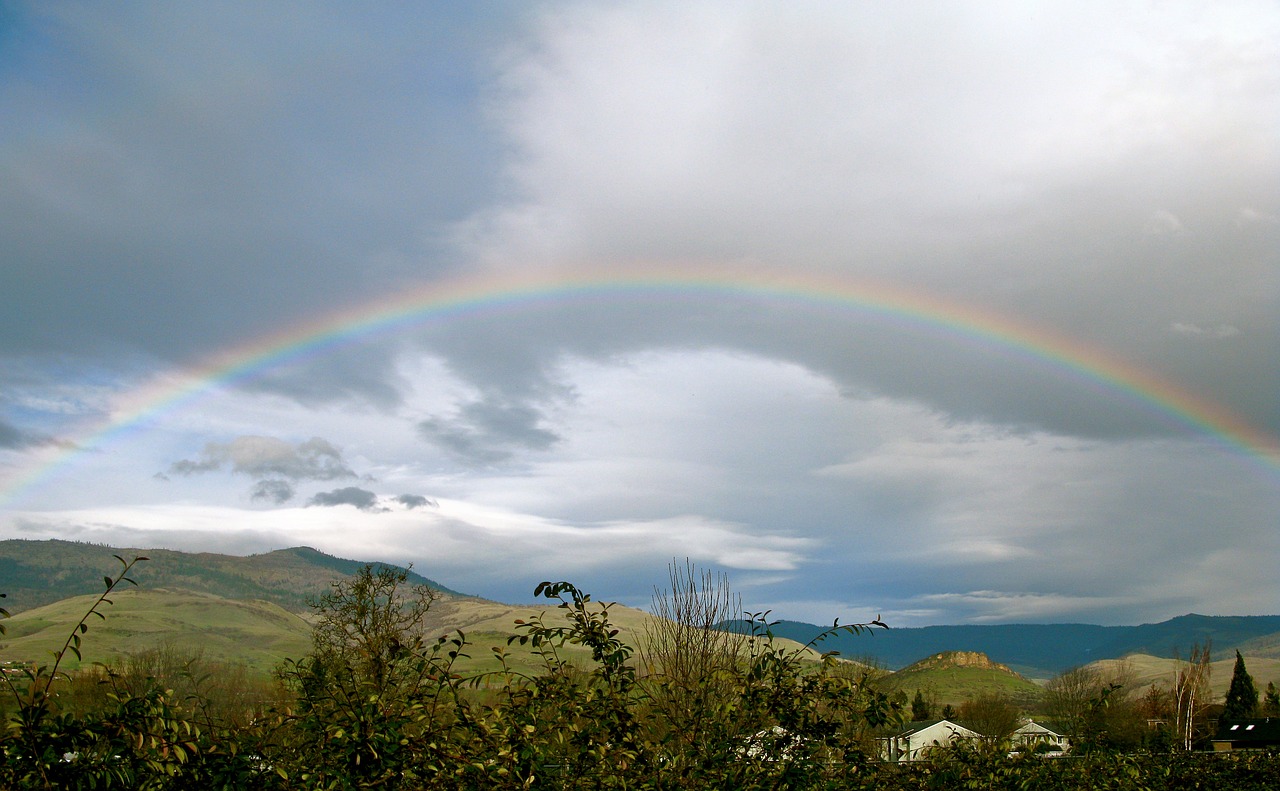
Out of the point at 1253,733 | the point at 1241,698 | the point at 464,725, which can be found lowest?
the point at 1241,698

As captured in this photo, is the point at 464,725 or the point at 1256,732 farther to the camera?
the point at 1256,732

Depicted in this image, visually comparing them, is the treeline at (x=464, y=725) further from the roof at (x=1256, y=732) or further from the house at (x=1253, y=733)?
the roof at (x=1256, y=732)

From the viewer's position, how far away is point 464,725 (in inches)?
206

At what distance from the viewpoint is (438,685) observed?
5.20 meters

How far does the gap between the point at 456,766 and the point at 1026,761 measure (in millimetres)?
6052

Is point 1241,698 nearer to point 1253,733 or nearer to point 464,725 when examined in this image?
point 1253,733

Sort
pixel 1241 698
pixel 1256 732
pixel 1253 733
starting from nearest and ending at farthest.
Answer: pixel 1253 733 → pixel 1256 732 → pixel 1241 698

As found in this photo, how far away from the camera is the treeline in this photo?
14.3 feet

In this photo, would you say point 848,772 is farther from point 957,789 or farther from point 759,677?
point 957,789

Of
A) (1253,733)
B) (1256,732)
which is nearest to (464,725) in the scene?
(1253,733)

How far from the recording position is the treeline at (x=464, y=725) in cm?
434

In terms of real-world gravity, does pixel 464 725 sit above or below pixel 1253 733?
above

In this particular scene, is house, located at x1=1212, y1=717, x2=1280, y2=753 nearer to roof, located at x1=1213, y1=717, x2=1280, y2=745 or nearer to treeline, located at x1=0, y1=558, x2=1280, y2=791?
roof, located at x1=1213, y1=717, x2=1280, y2=745

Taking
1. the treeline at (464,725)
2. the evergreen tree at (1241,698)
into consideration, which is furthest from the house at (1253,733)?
the treeline at (464,725)
